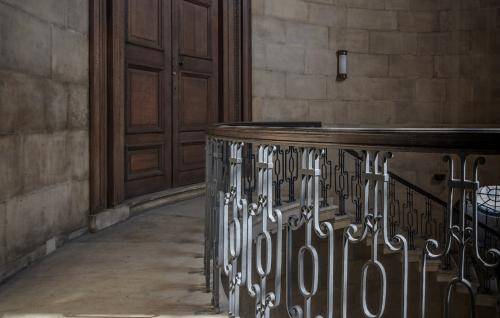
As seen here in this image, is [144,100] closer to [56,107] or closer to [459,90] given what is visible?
[56,107]

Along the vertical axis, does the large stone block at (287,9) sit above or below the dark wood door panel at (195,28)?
above

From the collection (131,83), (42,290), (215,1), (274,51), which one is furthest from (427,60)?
(42,290)

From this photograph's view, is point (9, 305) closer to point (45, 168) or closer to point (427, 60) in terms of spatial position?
point (45, 168)

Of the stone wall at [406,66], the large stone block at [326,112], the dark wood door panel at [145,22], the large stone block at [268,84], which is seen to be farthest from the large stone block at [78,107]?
the large stone block at [326,112]

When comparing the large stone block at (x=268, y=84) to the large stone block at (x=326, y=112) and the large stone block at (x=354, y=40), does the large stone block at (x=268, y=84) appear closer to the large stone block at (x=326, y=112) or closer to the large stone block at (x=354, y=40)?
→ the large stone block at (x=326, y=112)

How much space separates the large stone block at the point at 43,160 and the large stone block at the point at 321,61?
13.6ft

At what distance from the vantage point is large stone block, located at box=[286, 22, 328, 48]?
7.06 metres

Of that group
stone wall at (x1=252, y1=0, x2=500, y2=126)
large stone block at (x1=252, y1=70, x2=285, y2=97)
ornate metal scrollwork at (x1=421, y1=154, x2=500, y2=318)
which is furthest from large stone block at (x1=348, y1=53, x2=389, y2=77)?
ornate metal scrollwork at (x1=421, y1=154, x2=500, y2=318)

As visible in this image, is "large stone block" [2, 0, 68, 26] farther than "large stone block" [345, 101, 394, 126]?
No

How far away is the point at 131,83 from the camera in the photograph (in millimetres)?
4969

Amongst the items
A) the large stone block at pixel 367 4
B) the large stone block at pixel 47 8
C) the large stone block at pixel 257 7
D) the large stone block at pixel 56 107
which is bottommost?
the large stone block at pixel 56 107

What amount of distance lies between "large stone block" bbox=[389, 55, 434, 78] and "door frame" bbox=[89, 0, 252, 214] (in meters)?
4.48

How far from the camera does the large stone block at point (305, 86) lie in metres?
7.11

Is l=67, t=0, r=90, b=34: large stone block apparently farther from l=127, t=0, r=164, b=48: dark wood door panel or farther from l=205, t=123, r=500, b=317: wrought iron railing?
l=205, t=123, r=500, b=317: wrought iron railing
